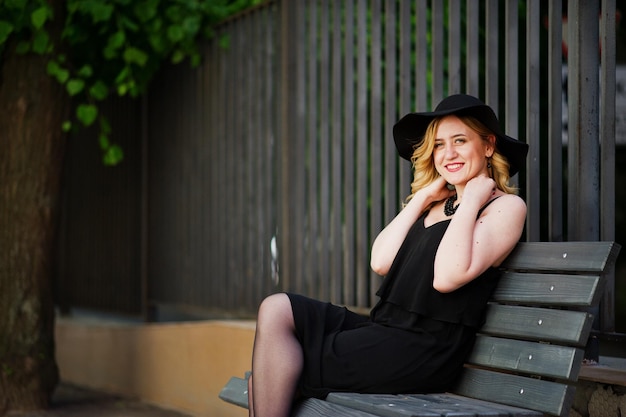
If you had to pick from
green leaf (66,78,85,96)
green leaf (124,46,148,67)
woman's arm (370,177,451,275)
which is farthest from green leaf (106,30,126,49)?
woman's arm (370,177,451,275)

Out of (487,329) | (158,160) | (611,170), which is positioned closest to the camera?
(487,329)

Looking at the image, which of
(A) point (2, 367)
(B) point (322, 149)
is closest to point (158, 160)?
(A) point (2, 367)

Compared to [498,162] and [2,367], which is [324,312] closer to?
[498,162]

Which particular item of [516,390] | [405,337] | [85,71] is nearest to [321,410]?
[405,337]

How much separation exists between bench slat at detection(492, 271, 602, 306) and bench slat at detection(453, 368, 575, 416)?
247 mm

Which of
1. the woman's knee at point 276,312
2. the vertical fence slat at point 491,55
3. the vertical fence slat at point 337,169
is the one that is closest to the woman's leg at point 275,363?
the woman's knee at point 276,312

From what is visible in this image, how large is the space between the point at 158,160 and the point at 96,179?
116 centimetres

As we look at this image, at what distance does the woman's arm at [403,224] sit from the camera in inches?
162

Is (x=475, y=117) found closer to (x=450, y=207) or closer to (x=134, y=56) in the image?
(x=450, y=207)

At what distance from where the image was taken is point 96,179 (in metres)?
9.34

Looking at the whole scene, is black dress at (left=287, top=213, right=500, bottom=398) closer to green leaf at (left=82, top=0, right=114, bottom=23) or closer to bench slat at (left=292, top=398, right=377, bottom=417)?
bench slat at (left=292, top=398, right=377, bottom=417)

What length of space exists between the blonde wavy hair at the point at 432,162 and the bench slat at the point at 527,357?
0.57 meters

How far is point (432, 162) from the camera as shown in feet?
13.7

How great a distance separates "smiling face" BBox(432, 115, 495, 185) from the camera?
13.0 feet
